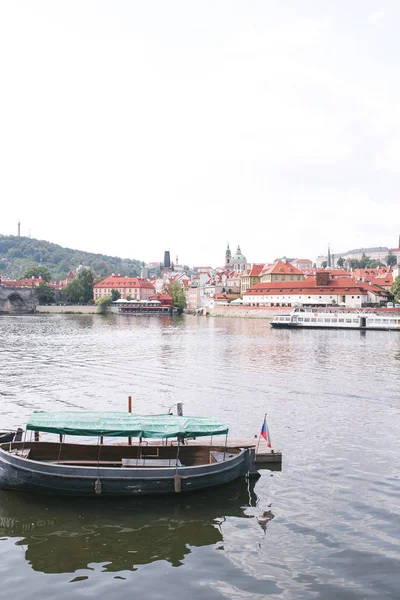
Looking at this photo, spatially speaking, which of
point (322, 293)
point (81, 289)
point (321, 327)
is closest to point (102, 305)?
point (81, 289)

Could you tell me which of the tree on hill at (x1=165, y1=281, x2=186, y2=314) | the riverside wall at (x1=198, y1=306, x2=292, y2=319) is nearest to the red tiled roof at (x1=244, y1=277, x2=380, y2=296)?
the riverside wall at (x1=198, y1=306, x2=292, y2=319)

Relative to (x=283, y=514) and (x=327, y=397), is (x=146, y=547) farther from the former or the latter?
(x=327, y=397)

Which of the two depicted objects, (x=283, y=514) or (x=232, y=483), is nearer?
(x=283, y=514)

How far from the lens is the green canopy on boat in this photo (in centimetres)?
1700

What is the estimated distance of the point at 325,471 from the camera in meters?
18.6

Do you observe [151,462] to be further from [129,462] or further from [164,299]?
[164,299]

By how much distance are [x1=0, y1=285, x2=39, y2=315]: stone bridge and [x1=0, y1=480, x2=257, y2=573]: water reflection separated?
502 ft

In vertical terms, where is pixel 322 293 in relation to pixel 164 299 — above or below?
above

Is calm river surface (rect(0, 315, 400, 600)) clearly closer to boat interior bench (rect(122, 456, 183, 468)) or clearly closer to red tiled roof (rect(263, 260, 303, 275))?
boat interior bench (rect(122, 456, 183, 468))

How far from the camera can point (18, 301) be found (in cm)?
16425

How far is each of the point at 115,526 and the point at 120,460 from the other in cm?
323

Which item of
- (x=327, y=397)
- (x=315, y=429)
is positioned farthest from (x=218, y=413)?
(x=327, y=397)

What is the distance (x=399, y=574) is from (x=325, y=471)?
20.3 ft

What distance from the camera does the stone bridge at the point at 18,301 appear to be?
16200 cm
